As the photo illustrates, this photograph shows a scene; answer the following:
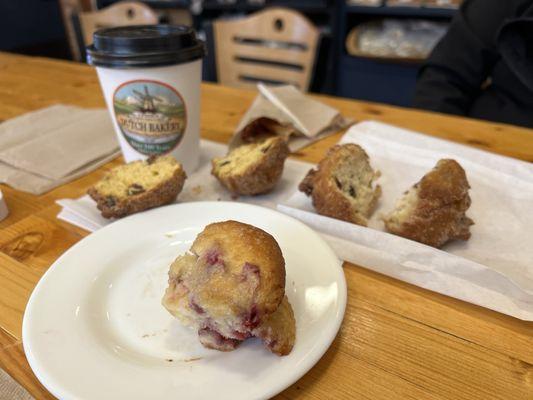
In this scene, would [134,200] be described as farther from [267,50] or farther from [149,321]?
[267,50]

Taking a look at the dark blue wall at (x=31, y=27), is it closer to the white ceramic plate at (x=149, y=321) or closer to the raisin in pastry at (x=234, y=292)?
the white ceramic plate at (x=149, y=321)

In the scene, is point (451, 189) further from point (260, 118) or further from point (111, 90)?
point (111, 90)

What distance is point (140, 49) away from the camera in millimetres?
732

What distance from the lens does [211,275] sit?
0.48 m

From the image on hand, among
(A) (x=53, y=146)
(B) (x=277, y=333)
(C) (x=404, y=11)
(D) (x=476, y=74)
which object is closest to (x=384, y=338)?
(B) (x=277, y=333)

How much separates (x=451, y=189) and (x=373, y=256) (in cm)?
20

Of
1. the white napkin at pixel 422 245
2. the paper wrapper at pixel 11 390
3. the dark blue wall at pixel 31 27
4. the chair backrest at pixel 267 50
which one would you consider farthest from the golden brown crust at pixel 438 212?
the dark blue wall at pixel 31 27

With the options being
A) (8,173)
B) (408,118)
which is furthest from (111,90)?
(408,118)

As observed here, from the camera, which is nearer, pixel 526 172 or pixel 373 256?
pixel 373 256

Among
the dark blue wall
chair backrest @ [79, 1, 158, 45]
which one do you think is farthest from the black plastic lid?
the dark blue wall

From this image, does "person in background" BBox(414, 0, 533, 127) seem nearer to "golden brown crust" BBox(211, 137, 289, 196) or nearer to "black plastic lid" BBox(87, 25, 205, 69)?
"golden brown crust" BBox(211, 137, 289, 196)

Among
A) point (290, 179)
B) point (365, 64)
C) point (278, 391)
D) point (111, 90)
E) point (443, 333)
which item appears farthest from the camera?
point (365, 64)

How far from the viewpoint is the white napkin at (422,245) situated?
0.58m

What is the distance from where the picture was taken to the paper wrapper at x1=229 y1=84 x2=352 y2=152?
3.35 feet
